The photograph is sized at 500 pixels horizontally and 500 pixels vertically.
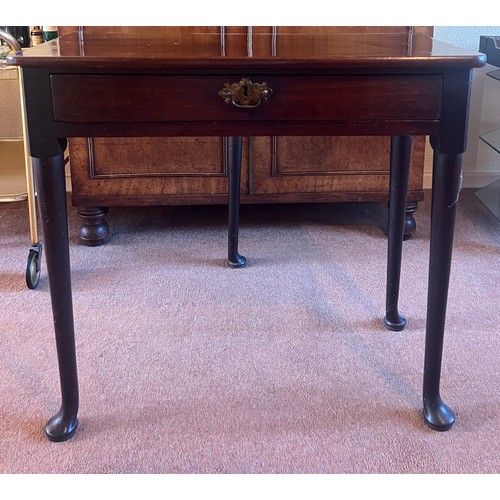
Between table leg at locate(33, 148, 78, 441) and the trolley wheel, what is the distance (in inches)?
24.9

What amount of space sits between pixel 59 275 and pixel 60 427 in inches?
10.2

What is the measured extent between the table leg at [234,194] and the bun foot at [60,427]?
785mm

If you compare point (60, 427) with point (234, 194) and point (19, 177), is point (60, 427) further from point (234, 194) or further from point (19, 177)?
point (19, 177)

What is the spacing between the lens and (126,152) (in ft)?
6.54

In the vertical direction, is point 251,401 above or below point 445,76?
below

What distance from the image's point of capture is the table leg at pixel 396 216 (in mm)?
1351

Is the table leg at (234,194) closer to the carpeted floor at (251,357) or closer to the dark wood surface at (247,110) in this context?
the carpeted floor at (251,357)

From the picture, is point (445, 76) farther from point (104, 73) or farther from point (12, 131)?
point (12, 131)

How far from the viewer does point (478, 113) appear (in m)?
2.54

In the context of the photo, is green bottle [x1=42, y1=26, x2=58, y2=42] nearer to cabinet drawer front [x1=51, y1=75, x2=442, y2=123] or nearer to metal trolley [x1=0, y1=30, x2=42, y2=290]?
metal trolley [x1=0, y1=30, x2=42, y2=290]

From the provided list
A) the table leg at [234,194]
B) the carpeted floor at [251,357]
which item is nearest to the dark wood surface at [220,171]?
the carpeted floor at [251,357]

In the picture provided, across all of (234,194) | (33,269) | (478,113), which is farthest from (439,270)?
(478,113)

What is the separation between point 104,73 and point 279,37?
1.61 feet
